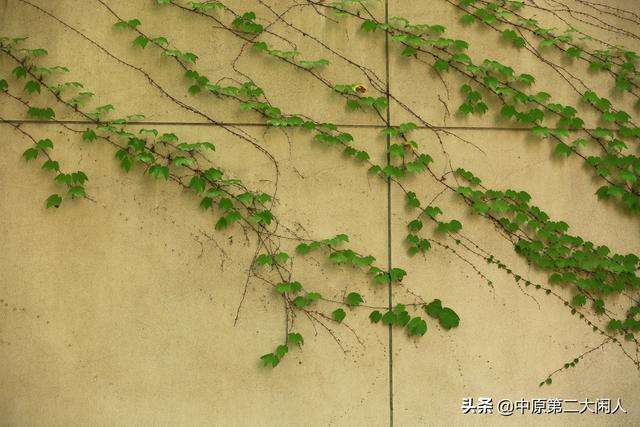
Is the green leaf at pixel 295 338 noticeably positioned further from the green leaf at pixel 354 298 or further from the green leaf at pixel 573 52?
the green leaf at pixel 573 52

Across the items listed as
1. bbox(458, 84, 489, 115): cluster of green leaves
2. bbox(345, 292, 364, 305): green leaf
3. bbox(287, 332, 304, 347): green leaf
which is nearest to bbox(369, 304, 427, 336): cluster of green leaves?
bbox(345, 292, 364, 305): green leaf

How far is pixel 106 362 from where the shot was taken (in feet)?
12.1

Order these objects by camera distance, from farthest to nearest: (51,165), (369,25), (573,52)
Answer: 1. (573,52)
2. (369,25)
3. (51,165)

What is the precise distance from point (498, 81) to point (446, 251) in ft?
3.21

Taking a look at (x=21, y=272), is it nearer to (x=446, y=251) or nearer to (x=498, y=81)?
(x=446, y=251)

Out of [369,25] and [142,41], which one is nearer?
[142,41]

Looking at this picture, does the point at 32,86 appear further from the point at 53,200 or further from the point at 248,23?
the point at 248,23

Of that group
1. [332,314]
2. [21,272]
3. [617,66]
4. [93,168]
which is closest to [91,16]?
[93,168]

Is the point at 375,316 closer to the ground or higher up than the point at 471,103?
closer to the ground

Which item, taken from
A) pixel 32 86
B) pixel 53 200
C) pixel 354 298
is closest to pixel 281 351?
pixel 354 298

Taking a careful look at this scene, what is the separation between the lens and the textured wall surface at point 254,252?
3.70 metres

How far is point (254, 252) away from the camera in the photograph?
3.81m

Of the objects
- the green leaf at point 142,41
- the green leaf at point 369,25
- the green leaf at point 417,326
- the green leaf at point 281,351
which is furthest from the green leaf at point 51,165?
the green leaf at point 417,326

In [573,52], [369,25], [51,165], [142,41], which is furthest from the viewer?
[573,52]
